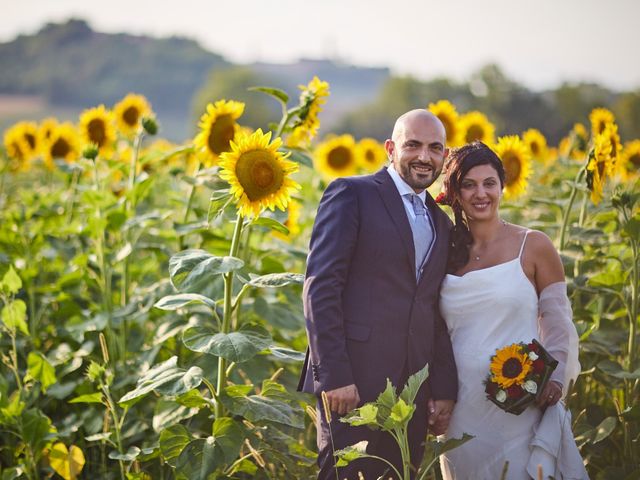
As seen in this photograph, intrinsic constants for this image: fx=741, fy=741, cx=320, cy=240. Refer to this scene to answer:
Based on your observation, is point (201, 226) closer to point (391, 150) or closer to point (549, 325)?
point (391, 150)

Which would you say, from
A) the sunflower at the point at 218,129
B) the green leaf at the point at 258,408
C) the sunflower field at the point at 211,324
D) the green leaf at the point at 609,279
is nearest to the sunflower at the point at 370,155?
the sunflower field at the point at 211,324

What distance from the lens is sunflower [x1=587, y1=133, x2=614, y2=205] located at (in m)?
3.45

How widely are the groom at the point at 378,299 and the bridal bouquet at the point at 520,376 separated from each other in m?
0.23

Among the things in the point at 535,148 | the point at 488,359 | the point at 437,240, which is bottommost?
the point at 488,359

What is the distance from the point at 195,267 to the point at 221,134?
1179mm

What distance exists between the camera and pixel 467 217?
3021mm

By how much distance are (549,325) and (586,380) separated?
A: 1.28 m

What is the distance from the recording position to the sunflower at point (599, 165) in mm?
3451

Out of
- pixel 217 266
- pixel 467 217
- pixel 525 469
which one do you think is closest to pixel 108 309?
pixel 217 266

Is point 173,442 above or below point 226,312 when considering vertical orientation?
below

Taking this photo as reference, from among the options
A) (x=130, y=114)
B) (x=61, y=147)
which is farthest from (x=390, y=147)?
(x=61, y=147)

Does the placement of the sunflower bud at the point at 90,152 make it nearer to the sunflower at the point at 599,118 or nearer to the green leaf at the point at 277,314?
the green leaf at the point at 277,314

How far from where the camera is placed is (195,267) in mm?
2719

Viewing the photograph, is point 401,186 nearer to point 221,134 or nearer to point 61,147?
point 221,134
